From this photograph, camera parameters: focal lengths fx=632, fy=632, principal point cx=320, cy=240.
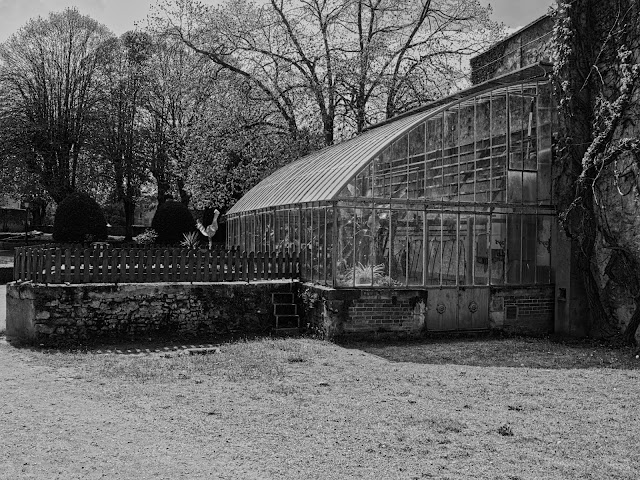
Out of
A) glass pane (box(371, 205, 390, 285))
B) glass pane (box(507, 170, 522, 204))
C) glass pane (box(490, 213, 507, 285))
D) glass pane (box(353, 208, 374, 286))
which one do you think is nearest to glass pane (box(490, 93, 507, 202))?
glass pane (box(507, 170, 522, 204))

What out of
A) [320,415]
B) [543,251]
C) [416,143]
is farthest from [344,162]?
[320,415]

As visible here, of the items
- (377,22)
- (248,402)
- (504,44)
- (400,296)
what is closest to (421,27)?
(377,22)

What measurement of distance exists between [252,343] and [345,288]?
212cm

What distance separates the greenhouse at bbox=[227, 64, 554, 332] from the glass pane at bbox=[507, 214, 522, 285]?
22 millimetres

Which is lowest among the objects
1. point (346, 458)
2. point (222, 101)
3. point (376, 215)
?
point (346, 458)

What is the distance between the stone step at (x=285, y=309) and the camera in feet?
45.7

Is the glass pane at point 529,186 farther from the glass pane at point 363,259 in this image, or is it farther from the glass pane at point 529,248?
the glass pane at point 363,259

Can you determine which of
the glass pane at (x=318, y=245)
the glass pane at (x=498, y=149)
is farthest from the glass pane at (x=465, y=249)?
the glass pane at (x=318, y=245)

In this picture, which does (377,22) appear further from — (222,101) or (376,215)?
(376,215)

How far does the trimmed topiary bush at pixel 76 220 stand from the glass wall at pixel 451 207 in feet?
59.9

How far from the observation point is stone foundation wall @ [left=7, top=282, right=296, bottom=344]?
12.5 metres

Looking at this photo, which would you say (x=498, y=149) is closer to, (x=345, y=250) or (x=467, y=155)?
(x=467, y=155)

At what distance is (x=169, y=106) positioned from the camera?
37.0 m

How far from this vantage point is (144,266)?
13609 millimetres
